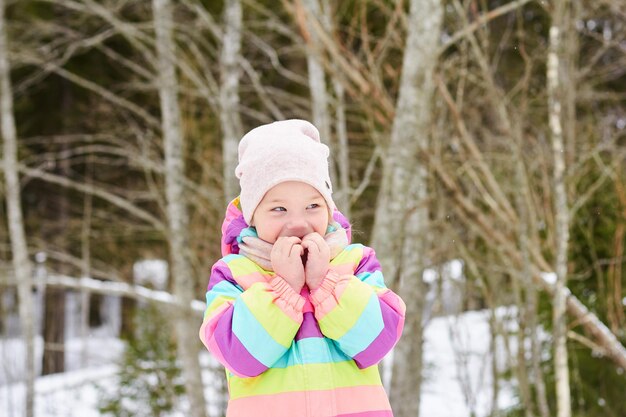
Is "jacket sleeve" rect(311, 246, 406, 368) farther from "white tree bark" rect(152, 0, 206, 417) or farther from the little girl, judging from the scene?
"white tree bark" rect(152, 0, 206, 417)

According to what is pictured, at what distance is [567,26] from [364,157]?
4.46 metres

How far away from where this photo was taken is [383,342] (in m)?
1.50

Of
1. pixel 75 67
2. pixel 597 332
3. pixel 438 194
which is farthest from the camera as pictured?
pixel 75 67

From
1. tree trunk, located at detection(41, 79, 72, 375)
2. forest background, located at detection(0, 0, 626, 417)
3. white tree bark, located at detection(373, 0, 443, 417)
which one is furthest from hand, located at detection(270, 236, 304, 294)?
tree trunk, located at detection(41, 79, 72, 375)

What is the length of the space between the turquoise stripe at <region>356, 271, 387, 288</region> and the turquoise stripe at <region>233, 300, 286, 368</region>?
244 millimetres

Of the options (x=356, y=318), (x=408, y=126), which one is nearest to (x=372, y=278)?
(x=356, y=318)

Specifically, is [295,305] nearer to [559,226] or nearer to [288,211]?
[288,211]

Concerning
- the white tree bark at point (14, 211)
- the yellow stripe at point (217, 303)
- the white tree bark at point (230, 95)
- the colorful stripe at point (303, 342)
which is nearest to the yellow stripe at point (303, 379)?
the colorful stripe at point (303, 342)

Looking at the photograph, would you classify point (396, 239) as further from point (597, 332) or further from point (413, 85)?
point (597, 332)

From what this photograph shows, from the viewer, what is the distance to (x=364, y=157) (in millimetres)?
8906

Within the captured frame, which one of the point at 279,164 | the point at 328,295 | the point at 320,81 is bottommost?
the point at 328,295

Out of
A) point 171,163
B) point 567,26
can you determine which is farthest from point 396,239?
point 171,163

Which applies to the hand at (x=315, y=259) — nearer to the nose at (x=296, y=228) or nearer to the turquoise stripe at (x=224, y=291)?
the nose at (x=296, y=228)

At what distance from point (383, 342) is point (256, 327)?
0.25m
